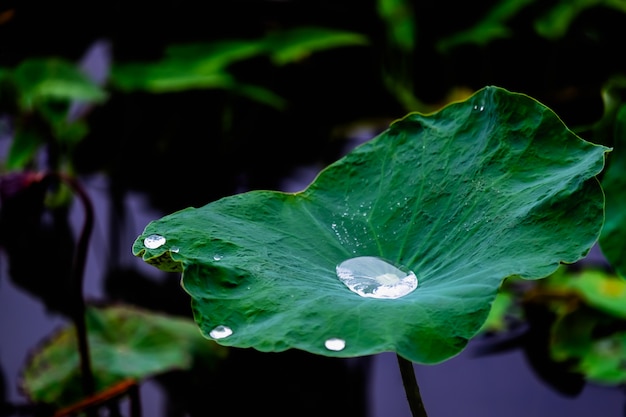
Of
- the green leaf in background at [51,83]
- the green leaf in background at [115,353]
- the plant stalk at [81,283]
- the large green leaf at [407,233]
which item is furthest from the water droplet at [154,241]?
the green leaf in background at [51,83]

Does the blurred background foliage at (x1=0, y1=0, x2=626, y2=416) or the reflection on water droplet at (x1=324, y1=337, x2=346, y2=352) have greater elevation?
the blurred background foliage at (x1=0, y1=0, x2=626, y2=416)

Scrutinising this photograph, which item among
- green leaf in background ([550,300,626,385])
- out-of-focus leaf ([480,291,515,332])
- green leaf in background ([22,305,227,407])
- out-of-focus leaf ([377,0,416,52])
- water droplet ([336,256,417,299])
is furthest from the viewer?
out-of-focus leaf ([377,0,416,52])

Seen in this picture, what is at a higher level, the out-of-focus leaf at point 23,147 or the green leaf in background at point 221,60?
the green leaf in background at point 221,60

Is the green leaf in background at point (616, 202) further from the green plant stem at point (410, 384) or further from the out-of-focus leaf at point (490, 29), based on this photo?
the out-of-focus leaf at point (490, 29)

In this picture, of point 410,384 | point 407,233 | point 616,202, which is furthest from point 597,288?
point 410,384

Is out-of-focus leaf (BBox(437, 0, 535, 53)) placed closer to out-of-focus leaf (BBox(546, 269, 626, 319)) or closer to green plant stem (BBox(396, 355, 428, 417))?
out-of-focus leaf (BBox(546, 269, 626, 319))

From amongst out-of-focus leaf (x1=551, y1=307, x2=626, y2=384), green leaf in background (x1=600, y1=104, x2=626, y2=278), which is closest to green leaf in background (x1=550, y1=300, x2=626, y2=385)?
out-of-focus leaf (x1=551, y1=307, x2=626, y2=384)

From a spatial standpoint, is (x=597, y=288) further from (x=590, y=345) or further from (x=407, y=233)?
(x=407, y=233)
